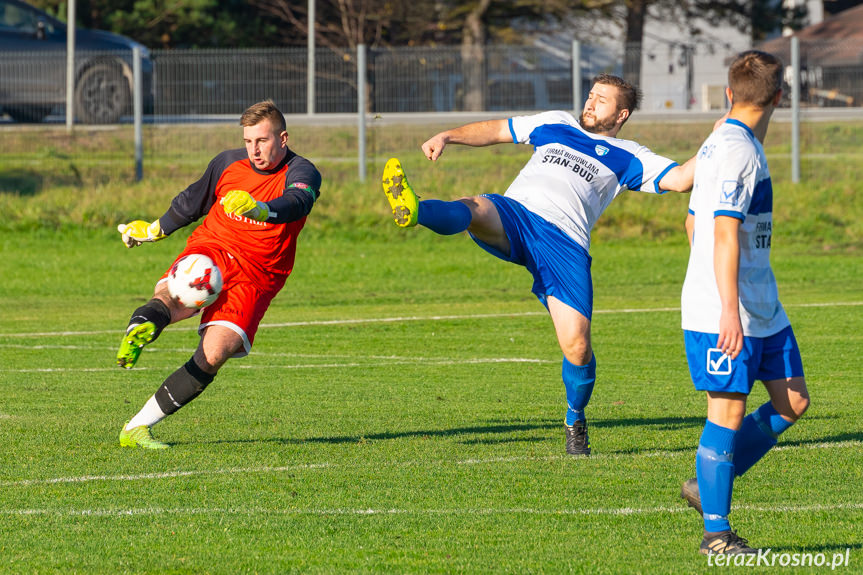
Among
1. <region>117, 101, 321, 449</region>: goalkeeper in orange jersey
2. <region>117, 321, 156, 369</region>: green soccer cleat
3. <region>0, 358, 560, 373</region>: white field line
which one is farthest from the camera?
<region>0, 358, 560, 373</region>: white field line

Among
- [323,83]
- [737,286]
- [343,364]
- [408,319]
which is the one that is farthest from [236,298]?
[323,83]

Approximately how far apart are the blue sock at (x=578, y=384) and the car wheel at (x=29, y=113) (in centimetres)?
1759

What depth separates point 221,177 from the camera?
7402 mm

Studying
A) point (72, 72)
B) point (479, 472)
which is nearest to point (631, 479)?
point (479, 472)

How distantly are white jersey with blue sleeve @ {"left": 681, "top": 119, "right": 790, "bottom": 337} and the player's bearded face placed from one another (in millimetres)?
2294

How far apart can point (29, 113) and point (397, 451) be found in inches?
684

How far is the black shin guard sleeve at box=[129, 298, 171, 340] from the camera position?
6840 millimetres

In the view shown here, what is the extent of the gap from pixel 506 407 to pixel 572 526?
3478 millimetres

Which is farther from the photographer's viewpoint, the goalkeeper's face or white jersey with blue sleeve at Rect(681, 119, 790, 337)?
the goalkeeper's face

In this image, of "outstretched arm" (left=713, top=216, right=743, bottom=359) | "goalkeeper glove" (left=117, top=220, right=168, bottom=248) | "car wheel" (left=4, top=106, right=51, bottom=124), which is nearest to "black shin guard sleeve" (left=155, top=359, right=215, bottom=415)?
"goalkeeper glove" (left=117, top=220, right=168, bottom=248)

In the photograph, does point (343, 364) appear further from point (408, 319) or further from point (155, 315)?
point (155, 315)

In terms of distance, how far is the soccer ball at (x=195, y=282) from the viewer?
6969mm

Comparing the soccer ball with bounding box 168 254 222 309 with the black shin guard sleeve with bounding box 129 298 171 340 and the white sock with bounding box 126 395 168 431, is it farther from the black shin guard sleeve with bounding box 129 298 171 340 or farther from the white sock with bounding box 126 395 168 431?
the white sock with bounding box 126 395 168 431

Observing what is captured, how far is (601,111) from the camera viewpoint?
7.27 meters
